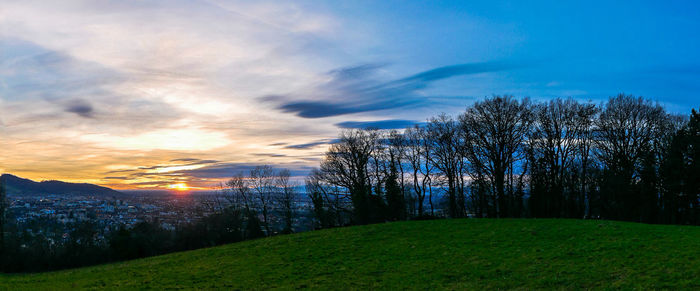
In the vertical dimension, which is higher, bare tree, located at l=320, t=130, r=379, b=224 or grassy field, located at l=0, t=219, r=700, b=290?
bare tree, located at l=320, t=130, r=379, b=224

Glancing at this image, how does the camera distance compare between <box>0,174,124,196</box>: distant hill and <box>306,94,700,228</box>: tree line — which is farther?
<box>0,174,124,196</box>: distant hill

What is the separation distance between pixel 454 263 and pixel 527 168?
37.3m

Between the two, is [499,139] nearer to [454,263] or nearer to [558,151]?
[558,151]

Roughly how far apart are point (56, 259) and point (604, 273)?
5805 centimetres

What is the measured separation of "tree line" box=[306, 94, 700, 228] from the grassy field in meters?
19.8

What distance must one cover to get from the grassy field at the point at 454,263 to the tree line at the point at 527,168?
19798 mm

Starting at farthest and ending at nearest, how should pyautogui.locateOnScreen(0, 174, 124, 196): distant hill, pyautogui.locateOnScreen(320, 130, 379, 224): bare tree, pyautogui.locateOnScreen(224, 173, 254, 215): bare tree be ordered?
pyautogui.locateOnScreen(0, 174, 124, 196): distant hill, pyautogui.locateOnScreen(224, 173, 254, 215): bare tree, pyautogui.locateOnScreen(320, 130, 379, 224): bare tree

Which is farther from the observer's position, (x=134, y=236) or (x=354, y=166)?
(x=354, y=166)

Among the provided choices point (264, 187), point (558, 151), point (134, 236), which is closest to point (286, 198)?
point (264, 187)

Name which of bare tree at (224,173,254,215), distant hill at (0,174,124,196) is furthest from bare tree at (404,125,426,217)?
distant hill at (0,174,124,196)

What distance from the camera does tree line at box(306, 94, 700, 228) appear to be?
47.1m

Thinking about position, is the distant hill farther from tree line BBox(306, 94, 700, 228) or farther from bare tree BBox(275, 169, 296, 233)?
tree line BBox(306, 94, 700, 228)

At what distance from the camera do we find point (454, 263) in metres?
21.3

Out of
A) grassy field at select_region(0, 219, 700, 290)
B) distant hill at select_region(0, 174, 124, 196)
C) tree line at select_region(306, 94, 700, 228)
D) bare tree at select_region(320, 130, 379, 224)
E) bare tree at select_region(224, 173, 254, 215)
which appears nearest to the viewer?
grassy field at select_region(0, 219, 700, 290)
